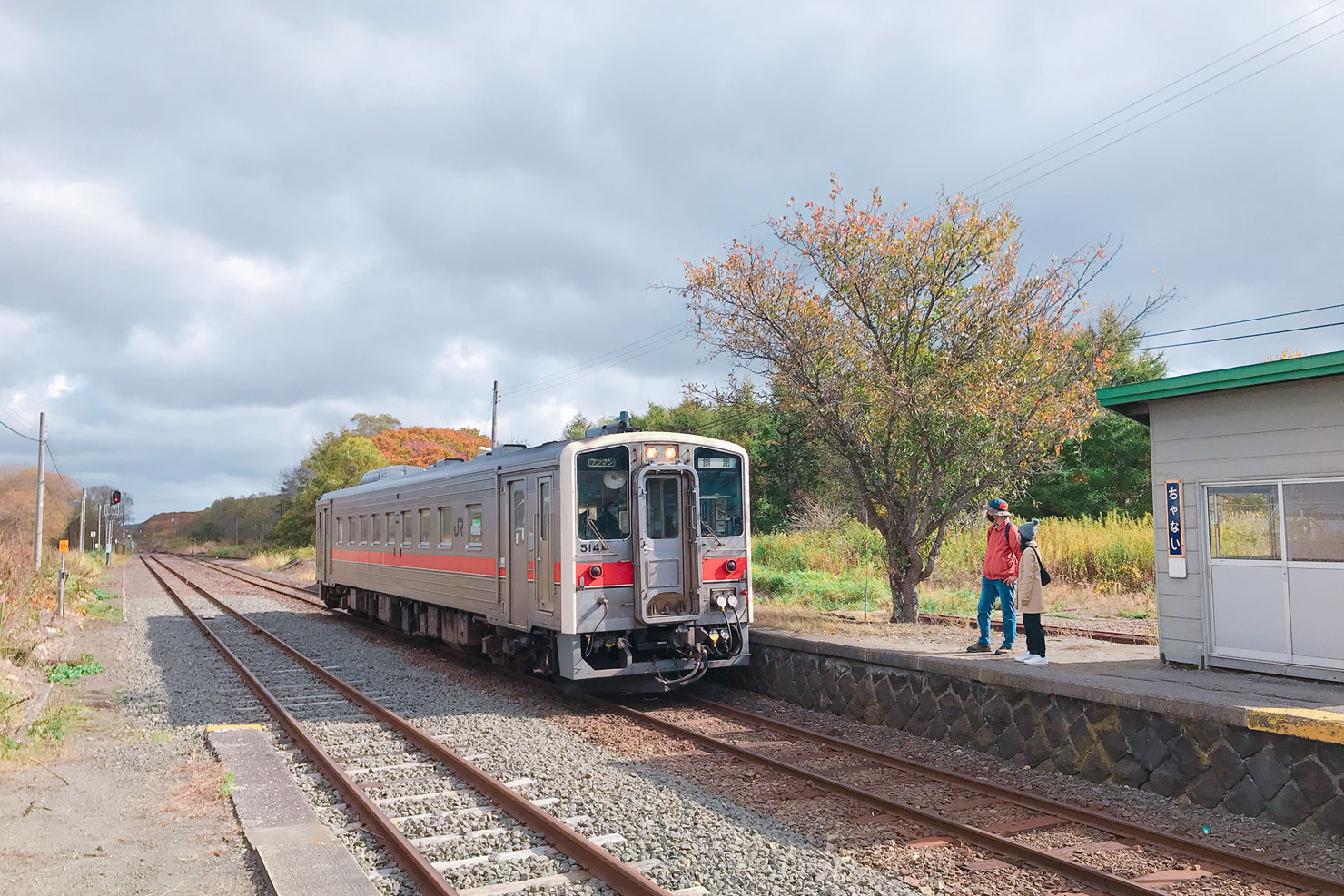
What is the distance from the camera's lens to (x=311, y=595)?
97.7ft

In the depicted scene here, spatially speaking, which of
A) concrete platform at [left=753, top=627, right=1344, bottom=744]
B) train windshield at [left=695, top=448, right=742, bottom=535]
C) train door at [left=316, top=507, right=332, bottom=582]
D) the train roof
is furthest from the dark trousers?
train door at [left=316, top=507, right=332, bottom=582]

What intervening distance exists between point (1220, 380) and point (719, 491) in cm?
505

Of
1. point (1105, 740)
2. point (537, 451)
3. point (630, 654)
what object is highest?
point (537, 451)

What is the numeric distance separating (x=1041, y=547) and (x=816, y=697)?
37.3 ft

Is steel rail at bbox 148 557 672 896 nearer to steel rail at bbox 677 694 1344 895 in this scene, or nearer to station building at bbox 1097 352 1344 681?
steel rail at bbox 677 694 1344 895

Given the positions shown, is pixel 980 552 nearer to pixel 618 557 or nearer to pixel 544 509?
pixel 618 557

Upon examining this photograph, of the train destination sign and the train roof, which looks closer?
the train destination sign

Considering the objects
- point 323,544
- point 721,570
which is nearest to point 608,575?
point 721,570

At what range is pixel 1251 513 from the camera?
8.05 metres

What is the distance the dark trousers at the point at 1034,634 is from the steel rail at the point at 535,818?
4768 mm

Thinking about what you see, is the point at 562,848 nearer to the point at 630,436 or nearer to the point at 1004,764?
the point at 1004,764

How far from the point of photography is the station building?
7484 millimetres

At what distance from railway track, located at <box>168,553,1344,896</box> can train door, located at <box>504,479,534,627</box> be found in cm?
253

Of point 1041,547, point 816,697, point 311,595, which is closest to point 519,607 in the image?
point 816,697
